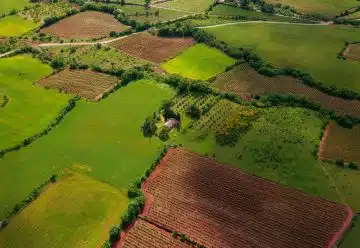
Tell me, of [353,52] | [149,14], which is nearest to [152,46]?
[149,14]

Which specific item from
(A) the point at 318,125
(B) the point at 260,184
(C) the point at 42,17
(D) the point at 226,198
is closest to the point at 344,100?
(A) the point at 318,125

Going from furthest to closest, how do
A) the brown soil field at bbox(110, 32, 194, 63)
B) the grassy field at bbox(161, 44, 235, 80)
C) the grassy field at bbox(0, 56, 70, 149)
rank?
the brown soil field at bbox(110, 32, 194, 63) → the grassy field at bbox(161, 44, 235, 80) → the grassy field at bbox(0, 56, 70, 149)

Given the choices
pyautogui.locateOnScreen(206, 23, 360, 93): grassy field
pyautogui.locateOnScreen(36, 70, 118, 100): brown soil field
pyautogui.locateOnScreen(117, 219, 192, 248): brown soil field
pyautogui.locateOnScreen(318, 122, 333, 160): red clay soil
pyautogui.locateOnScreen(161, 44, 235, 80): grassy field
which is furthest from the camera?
pyautogui.locateOnScreen(161, 44, 235, 80): grassy field

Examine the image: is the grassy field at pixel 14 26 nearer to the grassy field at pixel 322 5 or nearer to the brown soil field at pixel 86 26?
the brown soil field at pixel 86 26

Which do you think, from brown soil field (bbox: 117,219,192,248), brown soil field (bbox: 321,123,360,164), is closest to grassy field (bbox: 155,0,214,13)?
brown soil field (bbox: 321,123,360,164)

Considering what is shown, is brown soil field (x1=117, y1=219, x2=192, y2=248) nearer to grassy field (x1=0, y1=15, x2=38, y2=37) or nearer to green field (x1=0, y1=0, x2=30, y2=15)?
grassy field (x1=0, y1=15, x2=38, y2=37)

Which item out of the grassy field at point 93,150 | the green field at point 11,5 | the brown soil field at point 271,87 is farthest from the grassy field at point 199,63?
the green field at point 11,5
